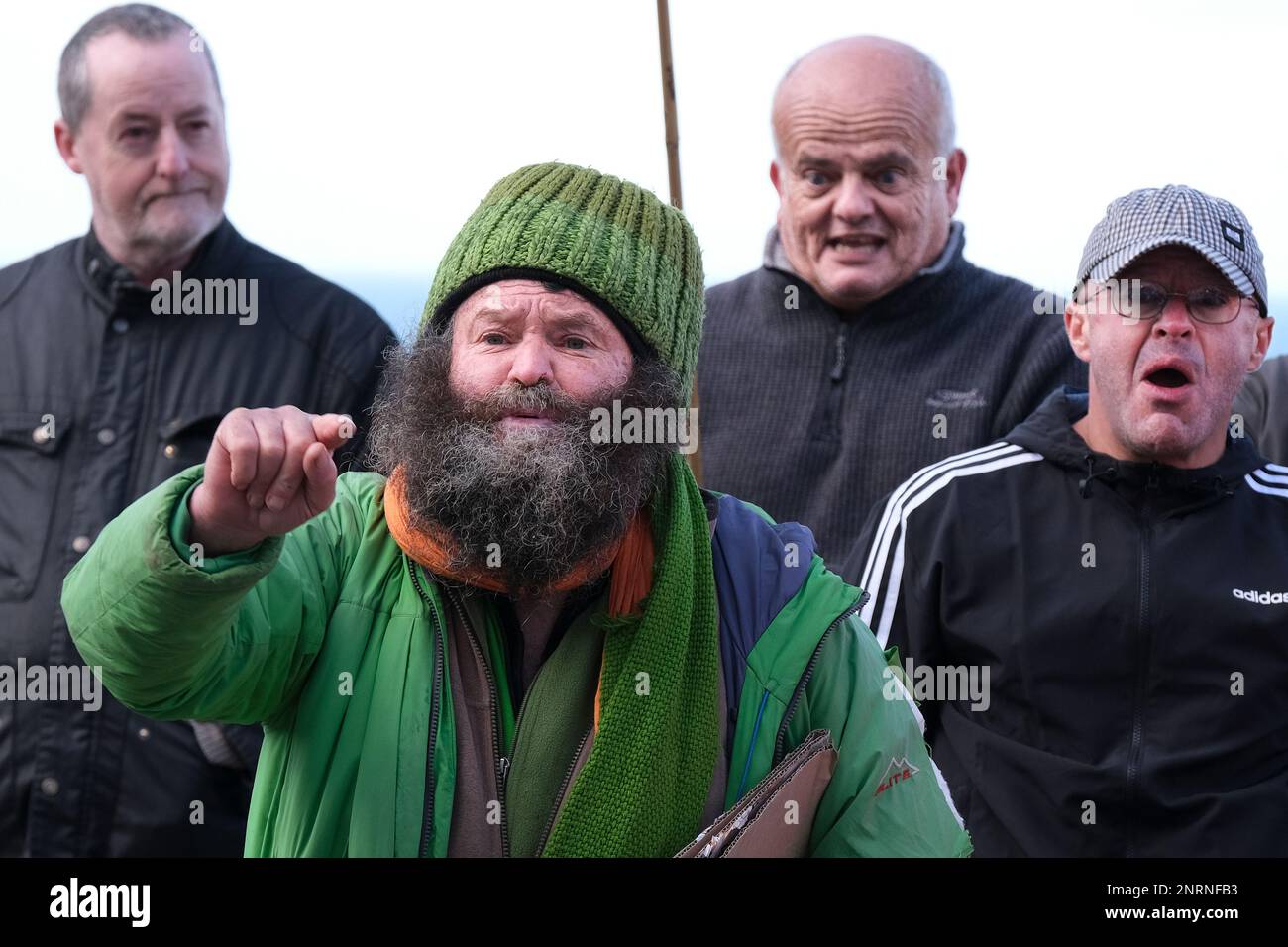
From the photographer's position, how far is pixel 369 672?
279 centimetres

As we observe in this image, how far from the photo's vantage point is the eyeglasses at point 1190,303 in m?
4.14

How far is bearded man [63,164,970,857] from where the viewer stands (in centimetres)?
259

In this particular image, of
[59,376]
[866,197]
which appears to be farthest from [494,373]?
[866,197]

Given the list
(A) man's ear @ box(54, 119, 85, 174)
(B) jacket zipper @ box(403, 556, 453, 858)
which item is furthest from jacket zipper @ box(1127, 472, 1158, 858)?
(A) man's ear @ box(54, 119, 85, 174)

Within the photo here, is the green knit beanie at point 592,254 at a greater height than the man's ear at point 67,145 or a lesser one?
lesser

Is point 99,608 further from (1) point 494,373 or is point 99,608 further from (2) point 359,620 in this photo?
(1) point 494,373

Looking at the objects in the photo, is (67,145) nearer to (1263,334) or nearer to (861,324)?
(861,324)

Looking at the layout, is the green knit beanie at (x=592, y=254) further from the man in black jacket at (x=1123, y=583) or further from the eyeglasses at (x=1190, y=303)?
the eyeglasses at (x=1190, y=303)

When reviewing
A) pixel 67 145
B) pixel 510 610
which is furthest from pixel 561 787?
pixel 67 145

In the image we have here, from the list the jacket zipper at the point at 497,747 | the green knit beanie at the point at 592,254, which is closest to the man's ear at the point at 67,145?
the green knit beanie at the point at 592,254

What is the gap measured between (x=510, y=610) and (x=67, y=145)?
6.89ft

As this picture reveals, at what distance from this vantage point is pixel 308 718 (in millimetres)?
2789
